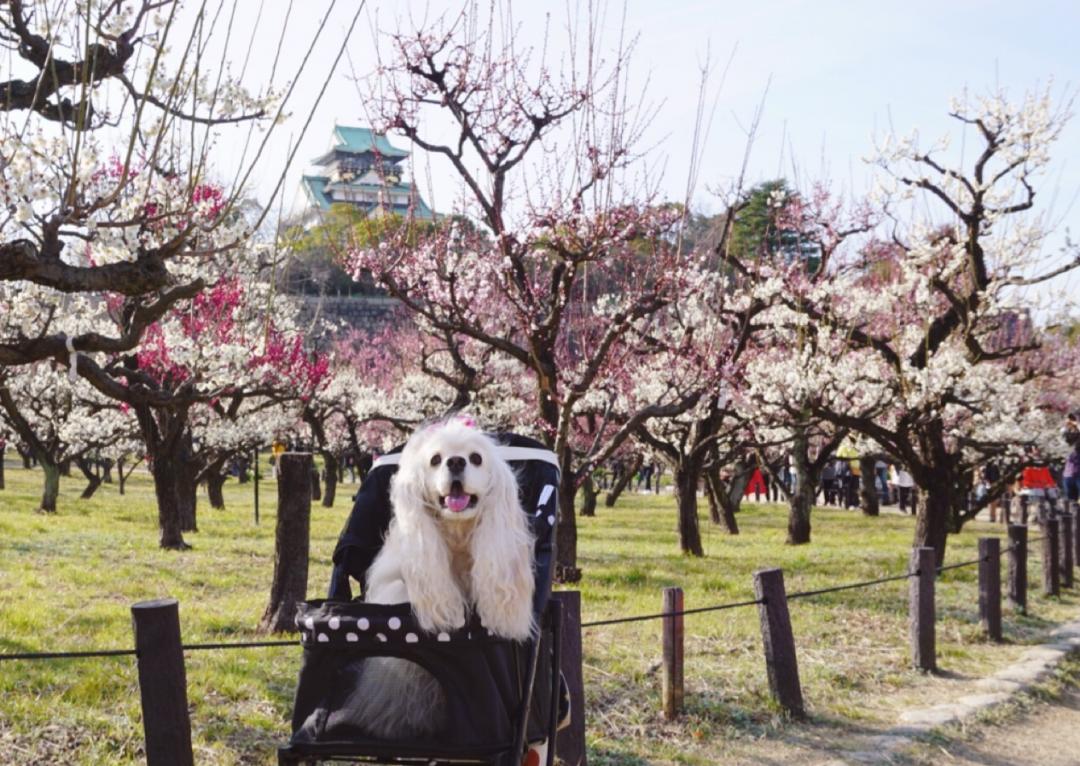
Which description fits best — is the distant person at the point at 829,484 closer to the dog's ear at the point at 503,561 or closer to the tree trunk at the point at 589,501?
the tree trunk at the point at 589,501

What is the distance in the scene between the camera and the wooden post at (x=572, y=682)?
492cm

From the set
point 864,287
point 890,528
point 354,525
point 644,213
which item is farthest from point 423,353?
point 354,525

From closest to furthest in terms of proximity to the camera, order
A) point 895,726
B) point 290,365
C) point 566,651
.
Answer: point 566,651 → point 895,726 → point 290,365

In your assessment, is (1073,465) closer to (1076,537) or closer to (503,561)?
(1076,537)

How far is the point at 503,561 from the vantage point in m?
3.44

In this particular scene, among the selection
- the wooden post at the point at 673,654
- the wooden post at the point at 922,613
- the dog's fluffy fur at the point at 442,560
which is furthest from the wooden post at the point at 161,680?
the wooden post at the point at 922,613

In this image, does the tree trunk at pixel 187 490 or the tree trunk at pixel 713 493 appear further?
the tree trunk at pixel 713 493

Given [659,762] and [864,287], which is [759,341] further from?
[659,762]

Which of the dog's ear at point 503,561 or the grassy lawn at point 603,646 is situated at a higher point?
the dog's ear at point 503,561

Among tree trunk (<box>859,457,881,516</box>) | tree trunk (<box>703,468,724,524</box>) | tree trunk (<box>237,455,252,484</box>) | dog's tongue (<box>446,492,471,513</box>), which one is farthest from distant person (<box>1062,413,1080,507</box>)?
tree trunk (<box>237,455,252,484</box>)

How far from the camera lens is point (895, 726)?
21.1 feet

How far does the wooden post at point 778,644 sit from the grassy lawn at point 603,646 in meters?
0.13

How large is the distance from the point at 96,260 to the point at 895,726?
263 inches

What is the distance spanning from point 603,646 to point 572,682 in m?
3.01
